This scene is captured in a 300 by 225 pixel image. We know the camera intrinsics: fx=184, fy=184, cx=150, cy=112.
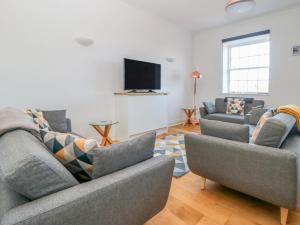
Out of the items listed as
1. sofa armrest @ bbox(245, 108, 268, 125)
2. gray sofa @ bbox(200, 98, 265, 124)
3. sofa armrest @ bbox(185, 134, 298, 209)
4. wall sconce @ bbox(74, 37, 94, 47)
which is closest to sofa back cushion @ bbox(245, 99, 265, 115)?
gray sofa @ bbox(200, 98, 265, 124)

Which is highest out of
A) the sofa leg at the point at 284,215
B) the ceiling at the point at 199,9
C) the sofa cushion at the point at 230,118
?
the ceiling at the point at 199,9

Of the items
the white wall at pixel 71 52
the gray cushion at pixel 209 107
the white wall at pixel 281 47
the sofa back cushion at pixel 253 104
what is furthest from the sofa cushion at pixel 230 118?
the white wall at pixel 71 52

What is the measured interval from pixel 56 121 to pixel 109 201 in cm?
192

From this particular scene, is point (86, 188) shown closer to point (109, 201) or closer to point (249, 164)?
point (109, 201)

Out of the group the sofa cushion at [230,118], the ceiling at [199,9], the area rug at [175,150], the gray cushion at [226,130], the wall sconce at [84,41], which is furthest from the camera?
the sofa cushion at [230,118]

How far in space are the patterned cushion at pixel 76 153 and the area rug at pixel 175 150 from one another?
5.12 ft

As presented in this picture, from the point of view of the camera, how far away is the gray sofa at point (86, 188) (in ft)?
2.30

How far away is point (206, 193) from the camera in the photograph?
194cm

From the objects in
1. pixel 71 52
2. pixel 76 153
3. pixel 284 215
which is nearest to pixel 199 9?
pixel 71 52

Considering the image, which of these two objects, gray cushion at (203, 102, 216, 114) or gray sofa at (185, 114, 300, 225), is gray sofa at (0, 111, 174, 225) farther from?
gray cushion at (203, 102, 216, 114)

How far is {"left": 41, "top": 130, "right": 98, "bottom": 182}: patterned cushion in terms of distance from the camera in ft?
3.21

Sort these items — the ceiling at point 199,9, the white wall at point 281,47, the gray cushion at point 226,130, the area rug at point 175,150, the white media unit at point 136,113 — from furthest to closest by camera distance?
1. the white wall at point 281,47
2. the ceiling at point 199,9
3. the white media unit at point 136,113
4. the area rug at point 175,150
5. the gray cushion at point 226,130

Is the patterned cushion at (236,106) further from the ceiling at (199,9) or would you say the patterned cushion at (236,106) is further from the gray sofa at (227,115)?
the ceiling at (199,9)

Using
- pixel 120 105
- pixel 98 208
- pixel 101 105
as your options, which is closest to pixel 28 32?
pixel 101 105
